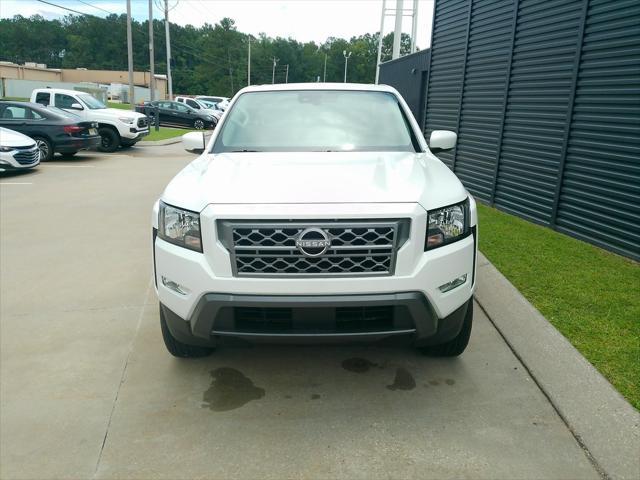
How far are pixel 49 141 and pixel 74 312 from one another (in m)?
11.4

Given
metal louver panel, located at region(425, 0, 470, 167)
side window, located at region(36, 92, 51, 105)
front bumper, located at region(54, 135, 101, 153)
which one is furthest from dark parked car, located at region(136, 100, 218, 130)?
metal louver panel, located at region(425, 0, 470, 167)

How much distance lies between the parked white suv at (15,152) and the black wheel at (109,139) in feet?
15.9

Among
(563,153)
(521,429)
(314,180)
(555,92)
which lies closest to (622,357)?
(521,429)

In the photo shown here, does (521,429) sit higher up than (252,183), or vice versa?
(252,183)

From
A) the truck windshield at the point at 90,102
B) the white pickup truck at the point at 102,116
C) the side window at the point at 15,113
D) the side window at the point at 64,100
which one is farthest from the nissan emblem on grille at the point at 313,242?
the truck windshield at the point at 90,102

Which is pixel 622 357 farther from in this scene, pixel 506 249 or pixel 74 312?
pixel 74 312

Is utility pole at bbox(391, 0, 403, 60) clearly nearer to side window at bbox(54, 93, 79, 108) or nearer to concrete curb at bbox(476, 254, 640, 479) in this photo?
side window at bbox(54, 93, 79, 108)

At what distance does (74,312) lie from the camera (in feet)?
A: 14.0

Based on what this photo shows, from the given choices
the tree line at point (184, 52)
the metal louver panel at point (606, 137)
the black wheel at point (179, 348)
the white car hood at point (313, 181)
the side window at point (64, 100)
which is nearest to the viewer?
the white car hood at point (313, 181)

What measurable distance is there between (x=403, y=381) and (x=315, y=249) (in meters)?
1.13

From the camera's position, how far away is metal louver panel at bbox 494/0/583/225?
6.64 meters

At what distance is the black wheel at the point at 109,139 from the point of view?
55.1 feet

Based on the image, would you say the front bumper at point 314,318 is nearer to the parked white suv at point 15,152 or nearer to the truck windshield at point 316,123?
the truck windshield at point 316,123

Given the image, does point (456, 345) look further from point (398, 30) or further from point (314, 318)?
point (398, 30)
